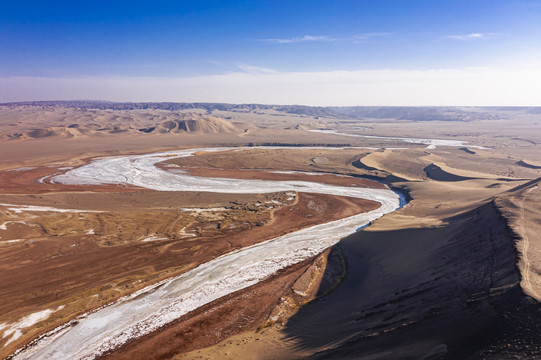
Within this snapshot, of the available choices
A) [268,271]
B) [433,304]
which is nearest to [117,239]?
[268,271]

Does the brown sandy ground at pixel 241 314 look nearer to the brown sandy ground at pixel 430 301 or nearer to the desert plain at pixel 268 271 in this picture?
the desert plain at pixel 268 271

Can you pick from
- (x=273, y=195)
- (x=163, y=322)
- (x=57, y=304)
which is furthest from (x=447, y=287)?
Result: (x=273, y=195)

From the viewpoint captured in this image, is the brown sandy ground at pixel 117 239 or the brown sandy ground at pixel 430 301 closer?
the brown sandy ground at pixel 430 301

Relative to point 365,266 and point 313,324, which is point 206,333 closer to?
point 313,324

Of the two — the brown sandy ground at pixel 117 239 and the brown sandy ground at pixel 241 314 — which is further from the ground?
the brown sandy ground at pixel 117 239

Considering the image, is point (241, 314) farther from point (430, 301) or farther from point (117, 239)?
point (117, 239)

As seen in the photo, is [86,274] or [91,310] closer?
[91,310]

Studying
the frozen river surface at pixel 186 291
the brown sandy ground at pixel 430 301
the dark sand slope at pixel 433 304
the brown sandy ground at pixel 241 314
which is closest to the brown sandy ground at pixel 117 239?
the frozen river surface at pixel 186 291
